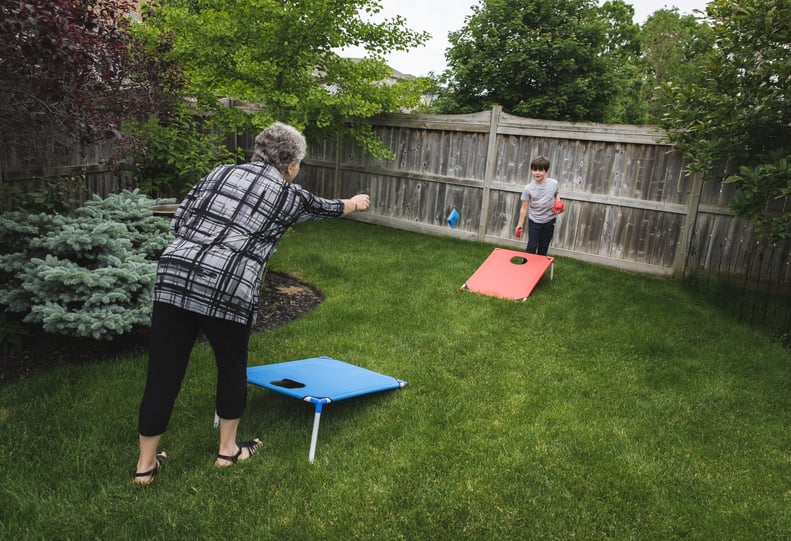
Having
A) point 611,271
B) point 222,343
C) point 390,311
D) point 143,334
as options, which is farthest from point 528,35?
point 222,343

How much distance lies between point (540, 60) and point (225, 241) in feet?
41.1

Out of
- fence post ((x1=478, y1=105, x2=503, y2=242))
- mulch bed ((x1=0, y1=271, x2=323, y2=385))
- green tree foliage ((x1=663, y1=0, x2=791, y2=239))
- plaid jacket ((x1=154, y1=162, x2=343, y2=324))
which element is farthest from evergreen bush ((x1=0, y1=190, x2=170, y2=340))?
fence post ((x1=478, y1=105, x2=503, y2=242))

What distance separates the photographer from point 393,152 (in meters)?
9.26

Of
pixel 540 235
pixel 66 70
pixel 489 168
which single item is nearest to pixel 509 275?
pixel 540 235

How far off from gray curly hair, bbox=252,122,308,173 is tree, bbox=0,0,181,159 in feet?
4.42

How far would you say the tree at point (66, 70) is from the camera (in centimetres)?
311

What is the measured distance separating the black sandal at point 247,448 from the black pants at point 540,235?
459 centimetres

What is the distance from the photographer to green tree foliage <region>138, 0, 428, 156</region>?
298 inches

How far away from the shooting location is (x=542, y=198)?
265 inches

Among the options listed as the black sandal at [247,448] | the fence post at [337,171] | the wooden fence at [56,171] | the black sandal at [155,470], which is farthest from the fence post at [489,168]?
the black sandal at [155,470]

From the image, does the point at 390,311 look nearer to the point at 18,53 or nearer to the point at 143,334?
the point at 143,334

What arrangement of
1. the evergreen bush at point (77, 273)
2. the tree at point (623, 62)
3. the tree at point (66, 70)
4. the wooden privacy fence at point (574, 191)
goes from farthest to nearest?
the tree at point (623, 62), the wooden privacy fence at point (574, 191), the evergreen bush at point (77, 273), the tree at point (66, 70)

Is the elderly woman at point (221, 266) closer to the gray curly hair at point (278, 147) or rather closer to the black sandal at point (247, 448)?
the gray curly hair at point (278, 147)

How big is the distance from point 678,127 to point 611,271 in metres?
1.92
